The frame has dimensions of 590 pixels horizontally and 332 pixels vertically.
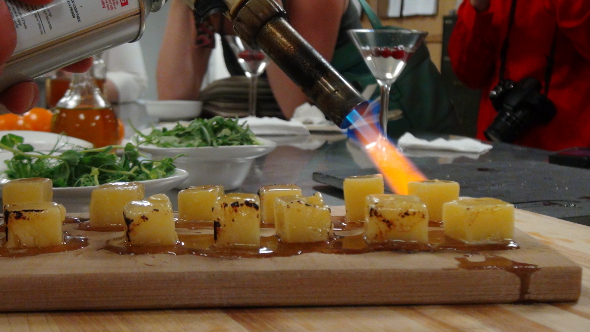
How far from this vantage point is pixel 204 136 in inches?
59.4

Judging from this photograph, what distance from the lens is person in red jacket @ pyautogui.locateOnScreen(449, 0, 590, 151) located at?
2938 millimetres

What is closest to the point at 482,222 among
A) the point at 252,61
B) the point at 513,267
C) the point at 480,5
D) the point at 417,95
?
the point at 513,267

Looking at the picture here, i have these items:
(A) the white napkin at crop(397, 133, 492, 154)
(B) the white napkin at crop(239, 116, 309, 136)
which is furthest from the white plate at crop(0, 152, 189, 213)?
(B) the white napkin at crop(239, 116, 309, 136)

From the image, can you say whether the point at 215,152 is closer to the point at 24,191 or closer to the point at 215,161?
the point at 215,161

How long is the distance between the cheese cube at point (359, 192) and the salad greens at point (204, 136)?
532mm

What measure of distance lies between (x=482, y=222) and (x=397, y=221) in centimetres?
13

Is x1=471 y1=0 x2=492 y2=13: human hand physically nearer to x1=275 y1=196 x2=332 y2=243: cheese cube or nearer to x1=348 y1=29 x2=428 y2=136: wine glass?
x1=348 y1=29 x2=428 y2=136: wine glass

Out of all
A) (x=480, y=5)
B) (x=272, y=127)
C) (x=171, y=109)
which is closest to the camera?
(x=272, y=127)

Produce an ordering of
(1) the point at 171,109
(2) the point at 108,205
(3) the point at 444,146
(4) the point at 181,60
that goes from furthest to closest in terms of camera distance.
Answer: (4) the point at 181,60 → (1) the point at 171,109 → (3) the point at 444,146 → (2) the point at 108,205

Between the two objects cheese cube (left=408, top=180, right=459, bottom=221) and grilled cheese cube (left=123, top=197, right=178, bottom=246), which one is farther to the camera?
cheese cube (left=408, top=180, right=459, bottom=221)

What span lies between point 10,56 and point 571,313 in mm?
857

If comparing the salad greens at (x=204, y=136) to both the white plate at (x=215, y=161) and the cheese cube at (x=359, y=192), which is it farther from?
the cheese cube at (x=359, y=192)

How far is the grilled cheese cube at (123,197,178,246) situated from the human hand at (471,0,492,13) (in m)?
2.64

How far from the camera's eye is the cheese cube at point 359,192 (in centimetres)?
103
